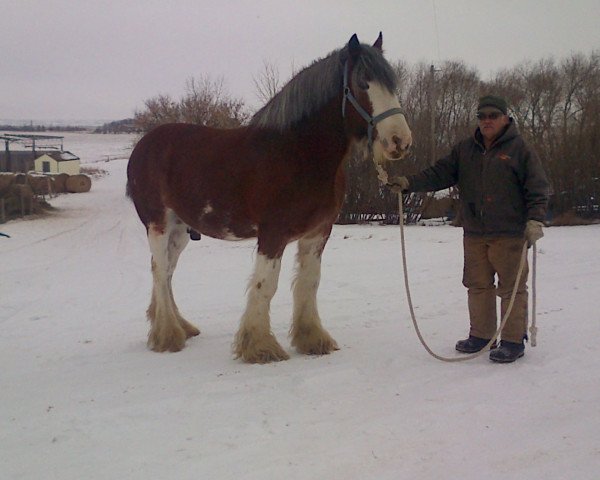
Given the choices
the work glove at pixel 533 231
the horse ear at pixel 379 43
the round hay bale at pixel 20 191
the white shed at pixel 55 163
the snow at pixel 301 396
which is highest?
the white shed at pixel 55 163

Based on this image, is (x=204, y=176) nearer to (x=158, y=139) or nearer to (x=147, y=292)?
(x=158, y=139)

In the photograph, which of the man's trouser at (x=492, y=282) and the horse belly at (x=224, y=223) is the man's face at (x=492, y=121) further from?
the horse belly at (x=224, y=223)

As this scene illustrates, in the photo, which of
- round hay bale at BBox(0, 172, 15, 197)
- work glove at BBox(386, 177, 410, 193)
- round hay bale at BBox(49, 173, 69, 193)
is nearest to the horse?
work glove at BBox(386, 177, 410, 193)

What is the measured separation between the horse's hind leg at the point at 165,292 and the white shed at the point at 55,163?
41570mm

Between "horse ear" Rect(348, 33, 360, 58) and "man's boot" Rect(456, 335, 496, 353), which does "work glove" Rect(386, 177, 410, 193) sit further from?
"man's boot" Rect(456, 335, 496, 353)

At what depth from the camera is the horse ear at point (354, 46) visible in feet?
12.3

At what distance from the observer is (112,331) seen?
5.32 meters

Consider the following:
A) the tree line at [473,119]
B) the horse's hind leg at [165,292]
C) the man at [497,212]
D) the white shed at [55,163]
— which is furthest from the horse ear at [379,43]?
the white shed at [55,163]

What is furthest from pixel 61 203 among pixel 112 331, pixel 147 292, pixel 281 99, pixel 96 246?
pixel 281 99

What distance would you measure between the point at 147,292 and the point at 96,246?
6584 mm

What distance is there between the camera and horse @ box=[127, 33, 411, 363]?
3781mm

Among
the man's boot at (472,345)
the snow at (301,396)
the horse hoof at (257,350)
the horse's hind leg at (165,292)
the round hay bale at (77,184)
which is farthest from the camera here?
the round hay bale at (77,184)

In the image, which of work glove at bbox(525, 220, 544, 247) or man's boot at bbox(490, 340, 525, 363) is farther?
man's boot at bbox(490, 340, 525, 363)

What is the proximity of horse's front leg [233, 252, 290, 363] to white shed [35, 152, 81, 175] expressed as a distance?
141 feet
